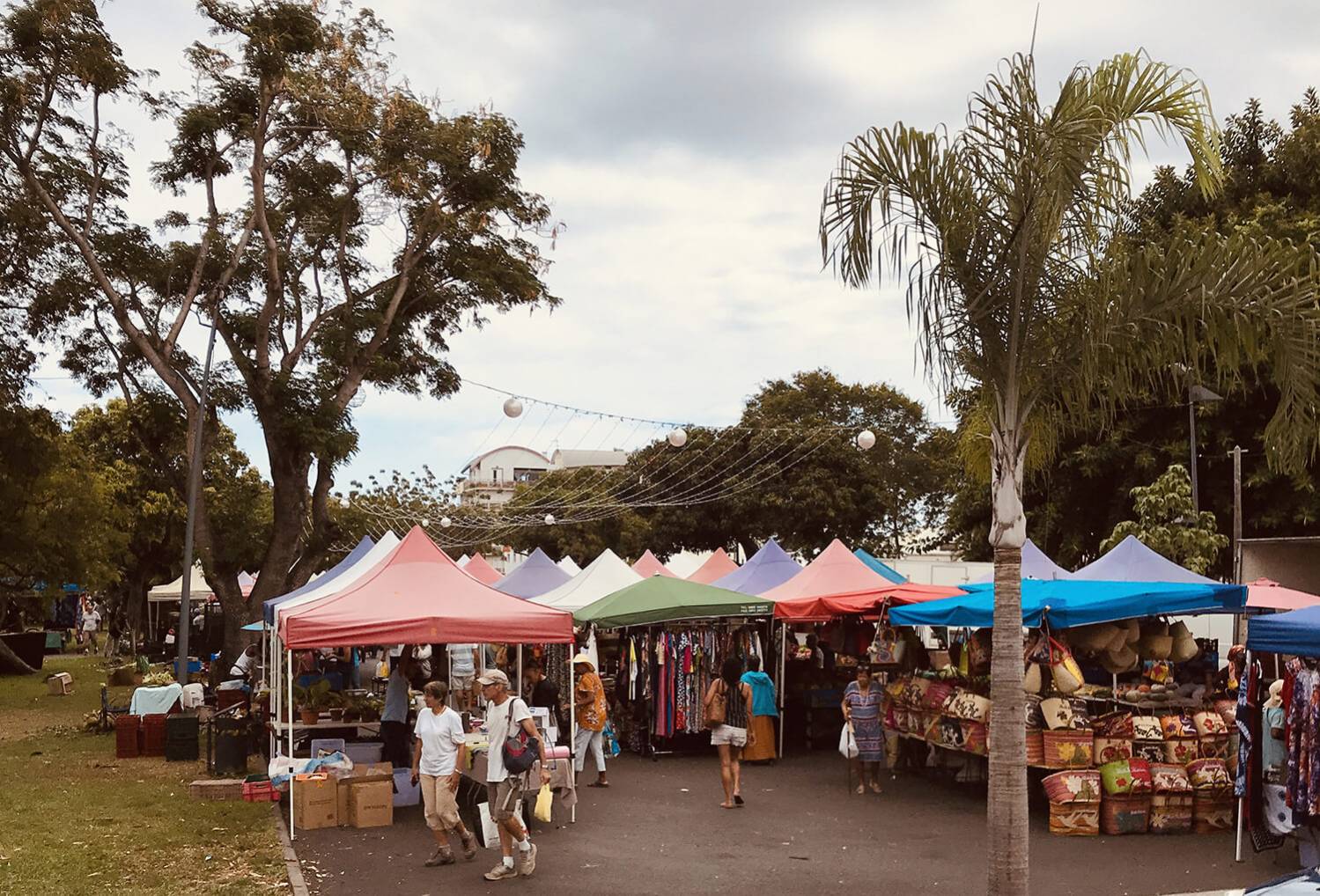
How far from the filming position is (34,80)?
22.5 meters

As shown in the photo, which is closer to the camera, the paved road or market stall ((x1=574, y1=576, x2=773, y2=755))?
the paved road

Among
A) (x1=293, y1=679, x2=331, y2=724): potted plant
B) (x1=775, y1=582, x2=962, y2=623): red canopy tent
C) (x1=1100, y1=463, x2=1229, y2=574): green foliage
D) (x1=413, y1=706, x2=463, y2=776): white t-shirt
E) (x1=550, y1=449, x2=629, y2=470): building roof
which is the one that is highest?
(x1=550, y1=449, x2=629, y2=470): building roof

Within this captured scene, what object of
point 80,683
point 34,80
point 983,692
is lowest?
point 80,683

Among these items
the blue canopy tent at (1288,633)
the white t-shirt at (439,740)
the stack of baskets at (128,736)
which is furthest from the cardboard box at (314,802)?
the blue canopy tent at (1288,633)

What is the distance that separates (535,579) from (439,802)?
47.5 feet

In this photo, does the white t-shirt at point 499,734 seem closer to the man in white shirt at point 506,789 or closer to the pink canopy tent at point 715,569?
the man in white shirt at point 506,789

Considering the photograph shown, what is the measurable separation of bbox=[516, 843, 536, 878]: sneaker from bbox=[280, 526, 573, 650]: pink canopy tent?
9.70 feet

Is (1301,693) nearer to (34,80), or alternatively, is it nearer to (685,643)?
(685,643)

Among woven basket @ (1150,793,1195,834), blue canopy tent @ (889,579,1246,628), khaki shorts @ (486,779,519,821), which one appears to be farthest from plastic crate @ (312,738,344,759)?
woven basket @ (1150,793,1195,834)

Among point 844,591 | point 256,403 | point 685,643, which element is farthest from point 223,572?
point 844,591

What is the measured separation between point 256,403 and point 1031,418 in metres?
18.5

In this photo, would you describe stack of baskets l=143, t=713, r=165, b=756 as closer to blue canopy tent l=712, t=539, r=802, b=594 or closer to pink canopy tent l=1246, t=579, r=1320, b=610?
blue canopy tent l=712, t=539, r=802, b=594

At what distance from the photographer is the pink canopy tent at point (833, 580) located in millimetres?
18500

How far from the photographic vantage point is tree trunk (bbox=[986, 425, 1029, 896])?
827 centimetres
